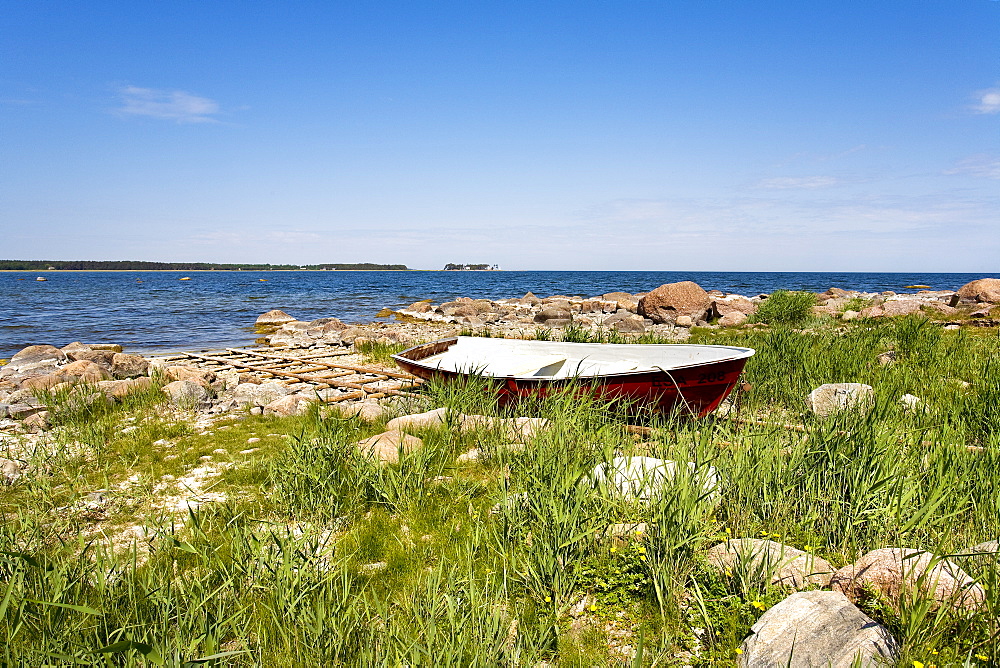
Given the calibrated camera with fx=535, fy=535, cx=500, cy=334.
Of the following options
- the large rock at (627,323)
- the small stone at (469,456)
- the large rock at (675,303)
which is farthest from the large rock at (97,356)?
the large rock at (675,303)

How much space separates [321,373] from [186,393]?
300cm

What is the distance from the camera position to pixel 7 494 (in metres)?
4.78

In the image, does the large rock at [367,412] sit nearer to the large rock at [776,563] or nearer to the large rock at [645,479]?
the large rock at [645,479]

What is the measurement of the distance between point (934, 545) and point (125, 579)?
4.59 meters

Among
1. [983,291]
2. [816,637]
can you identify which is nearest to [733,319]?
[983,291]

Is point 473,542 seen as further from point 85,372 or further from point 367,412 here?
point 85,372

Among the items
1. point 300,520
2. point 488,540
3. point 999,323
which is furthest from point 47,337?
point 999,323

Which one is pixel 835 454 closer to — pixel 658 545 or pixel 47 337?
pixel 658 545

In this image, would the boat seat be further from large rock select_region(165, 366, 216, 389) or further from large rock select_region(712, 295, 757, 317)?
large rock select_region(712, 295, 757, 317)

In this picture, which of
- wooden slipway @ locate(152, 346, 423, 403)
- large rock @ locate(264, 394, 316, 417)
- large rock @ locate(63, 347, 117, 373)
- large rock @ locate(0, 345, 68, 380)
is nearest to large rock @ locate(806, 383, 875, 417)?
wooden slipway @ locate(152, 346, 423, 403)

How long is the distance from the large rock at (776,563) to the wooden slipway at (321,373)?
626 cm

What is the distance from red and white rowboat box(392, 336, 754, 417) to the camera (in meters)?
6.66

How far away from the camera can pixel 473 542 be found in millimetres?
3453

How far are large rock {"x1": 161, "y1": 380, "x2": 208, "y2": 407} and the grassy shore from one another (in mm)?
2380
